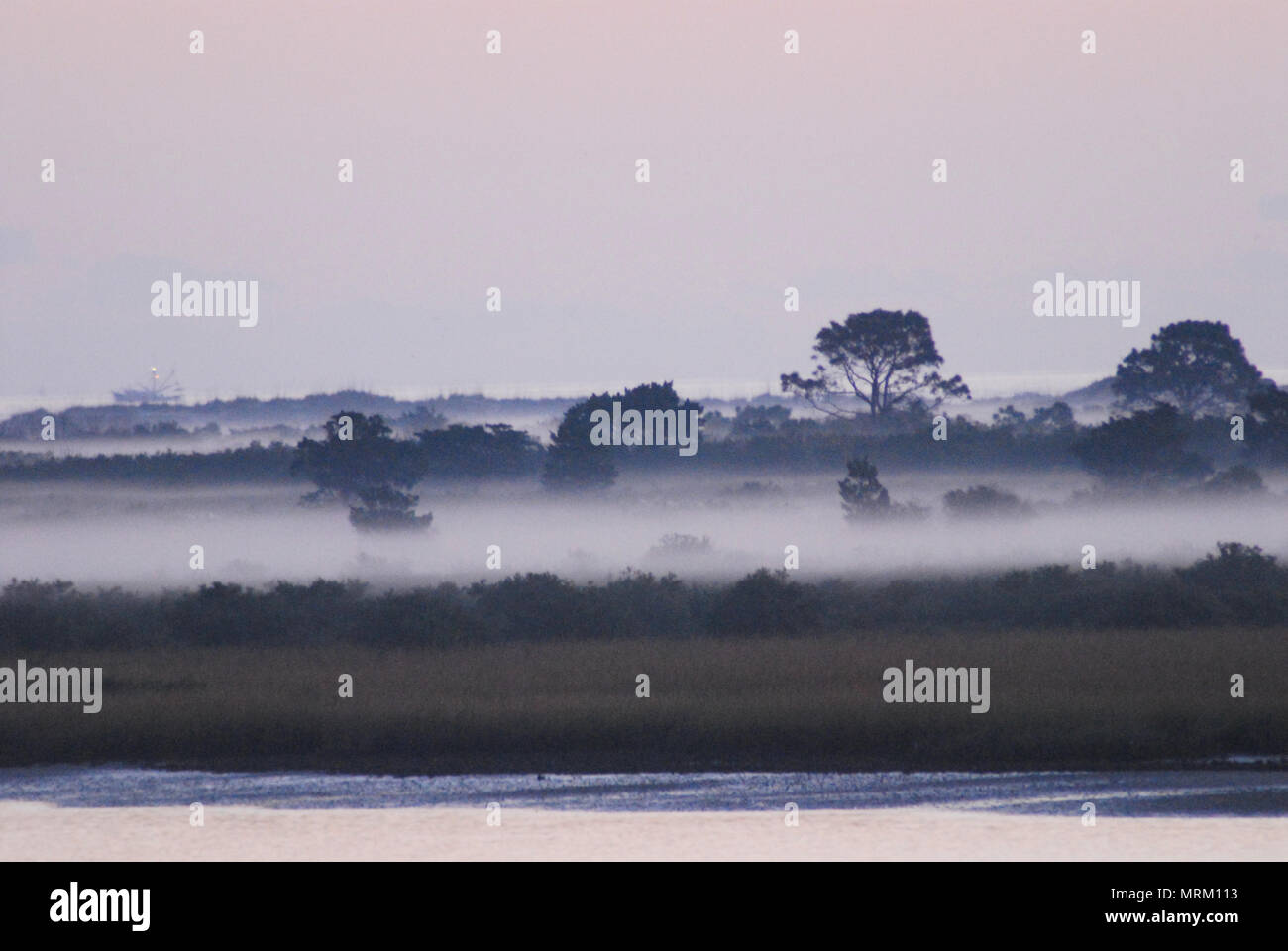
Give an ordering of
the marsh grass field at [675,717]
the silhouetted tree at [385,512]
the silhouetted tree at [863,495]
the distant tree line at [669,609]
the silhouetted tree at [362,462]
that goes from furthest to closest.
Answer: the silhouetted tree at [362,462]
the silhouetted tree at [385,512]
the silhouetted tree at [863,495]
the distant tree line at [669,609]
the marsh grass field at [675,717]

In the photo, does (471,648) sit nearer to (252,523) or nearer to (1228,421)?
(252,523)

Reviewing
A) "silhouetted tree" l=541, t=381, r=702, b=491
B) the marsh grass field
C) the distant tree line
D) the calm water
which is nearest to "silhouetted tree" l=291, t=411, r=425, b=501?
"silhouetted tree" l=541, t=381, r=702, b=491

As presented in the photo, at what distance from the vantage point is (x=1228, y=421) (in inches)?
Answer: 1971

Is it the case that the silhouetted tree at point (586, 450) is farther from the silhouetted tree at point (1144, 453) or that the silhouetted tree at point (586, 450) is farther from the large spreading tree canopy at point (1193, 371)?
the large spreading tree canopy at point (1193, 371)

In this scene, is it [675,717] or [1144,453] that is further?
[1144,453]

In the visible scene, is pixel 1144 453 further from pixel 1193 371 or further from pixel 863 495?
pixel 863 495

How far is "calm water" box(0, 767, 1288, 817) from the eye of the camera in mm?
21359

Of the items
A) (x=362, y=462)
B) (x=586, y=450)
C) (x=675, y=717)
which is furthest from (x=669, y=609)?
(x=362, y=462)

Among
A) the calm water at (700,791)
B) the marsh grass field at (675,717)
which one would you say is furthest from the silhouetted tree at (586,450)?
the calm water at (700,791)

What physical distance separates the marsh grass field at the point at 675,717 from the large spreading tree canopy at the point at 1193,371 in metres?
20.8

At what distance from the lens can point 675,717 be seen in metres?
26.0

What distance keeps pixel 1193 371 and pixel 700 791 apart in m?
34.7

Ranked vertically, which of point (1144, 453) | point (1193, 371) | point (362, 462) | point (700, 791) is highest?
point (1193, 371)

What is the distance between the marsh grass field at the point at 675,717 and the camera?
24453 millimetres
